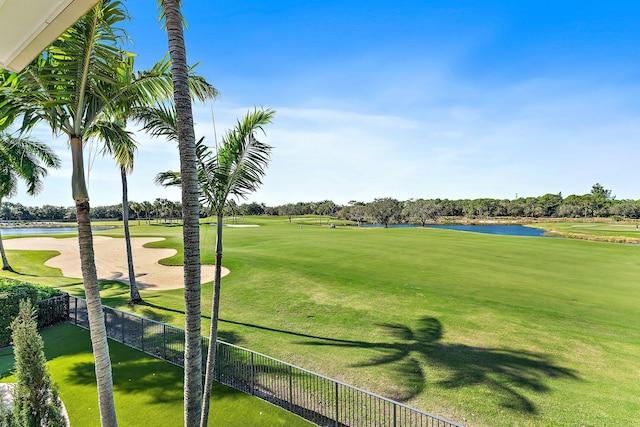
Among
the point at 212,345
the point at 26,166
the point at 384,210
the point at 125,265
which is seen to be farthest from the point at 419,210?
the point at 212,345

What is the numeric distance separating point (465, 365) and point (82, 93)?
9.97 metres

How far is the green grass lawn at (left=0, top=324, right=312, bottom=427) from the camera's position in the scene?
6.30 metres

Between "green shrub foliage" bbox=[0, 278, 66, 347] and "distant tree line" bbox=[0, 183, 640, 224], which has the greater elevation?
"distant tree line" bbox=[0, 183, 640, 224]

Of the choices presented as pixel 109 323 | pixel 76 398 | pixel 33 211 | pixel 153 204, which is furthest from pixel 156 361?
pixel 33 211

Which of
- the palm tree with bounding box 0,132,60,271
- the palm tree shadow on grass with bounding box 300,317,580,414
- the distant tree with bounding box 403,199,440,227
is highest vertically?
the palm tree with bounding box 0,132,60,271

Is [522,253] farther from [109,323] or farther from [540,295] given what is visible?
[109,323]

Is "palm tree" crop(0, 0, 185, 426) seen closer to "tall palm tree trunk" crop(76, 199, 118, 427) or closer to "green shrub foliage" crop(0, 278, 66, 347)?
"tall palm tree trunk" crop(76, 199, 118, 427)

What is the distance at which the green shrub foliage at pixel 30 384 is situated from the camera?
4.31 metres

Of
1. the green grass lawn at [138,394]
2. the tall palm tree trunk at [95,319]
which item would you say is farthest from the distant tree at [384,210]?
the tall palm tree trunk at [95,319]

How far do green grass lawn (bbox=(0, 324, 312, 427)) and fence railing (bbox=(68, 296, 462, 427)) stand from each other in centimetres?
34

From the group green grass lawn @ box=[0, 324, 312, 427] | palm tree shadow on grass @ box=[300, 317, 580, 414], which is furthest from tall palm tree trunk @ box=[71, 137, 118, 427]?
palm tree shadow on grass @ box=[300, 317, 580, 414]

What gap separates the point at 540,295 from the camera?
14.6m

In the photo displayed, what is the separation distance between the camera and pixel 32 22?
6.01 feet

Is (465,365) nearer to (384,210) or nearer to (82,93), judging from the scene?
(82,93)
